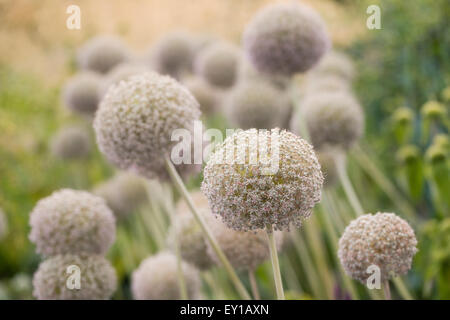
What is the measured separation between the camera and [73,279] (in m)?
0.58

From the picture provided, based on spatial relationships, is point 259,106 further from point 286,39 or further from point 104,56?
point 104,56

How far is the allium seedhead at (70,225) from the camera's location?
592 mm

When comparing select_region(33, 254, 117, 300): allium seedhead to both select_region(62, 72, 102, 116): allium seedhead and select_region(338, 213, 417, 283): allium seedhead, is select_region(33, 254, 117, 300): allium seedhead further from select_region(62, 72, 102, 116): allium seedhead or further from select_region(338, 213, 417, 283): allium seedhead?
select_region(62, 72, 102, 116): allium seedhead

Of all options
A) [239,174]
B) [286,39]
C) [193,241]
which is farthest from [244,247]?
[286,39]

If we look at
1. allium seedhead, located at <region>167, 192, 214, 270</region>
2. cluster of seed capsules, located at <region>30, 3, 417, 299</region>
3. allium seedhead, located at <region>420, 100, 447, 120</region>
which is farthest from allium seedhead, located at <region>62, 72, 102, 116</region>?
allium seedhead, located at <region>420, 100, 447, 120</region>

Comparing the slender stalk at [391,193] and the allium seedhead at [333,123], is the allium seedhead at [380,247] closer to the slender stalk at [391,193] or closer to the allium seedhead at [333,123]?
the allium seedhead at [333,123]

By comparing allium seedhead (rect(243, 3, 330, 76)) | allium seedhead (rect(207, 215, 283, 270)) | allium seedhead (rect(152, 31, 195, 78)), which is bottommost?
allium seedhead (rect(207, 215, 283, 270))

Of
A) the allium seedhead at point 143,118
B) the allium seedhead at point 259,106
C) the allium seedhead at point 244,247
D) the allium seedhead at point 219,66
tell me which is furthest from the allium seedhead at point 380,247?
the allium seedhead at point 219,66

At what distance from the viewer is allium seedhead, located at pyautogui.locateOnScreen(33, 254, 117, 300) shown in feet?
1.91

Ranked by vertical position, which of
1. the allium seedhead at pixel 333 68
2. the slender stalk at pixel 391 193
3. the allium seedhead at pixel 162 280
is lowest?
the allium seedhead at pixel 162 280

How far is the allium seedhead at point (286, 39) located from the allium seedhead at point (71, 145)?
628mm

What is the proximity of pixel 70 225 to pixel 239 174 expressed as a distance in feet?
1.02

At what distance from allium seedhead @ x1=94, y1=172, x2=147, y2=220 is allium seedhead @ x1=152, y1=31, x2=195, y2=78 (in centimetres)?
27

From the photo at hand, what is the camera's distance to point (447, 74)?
1.00 meters
